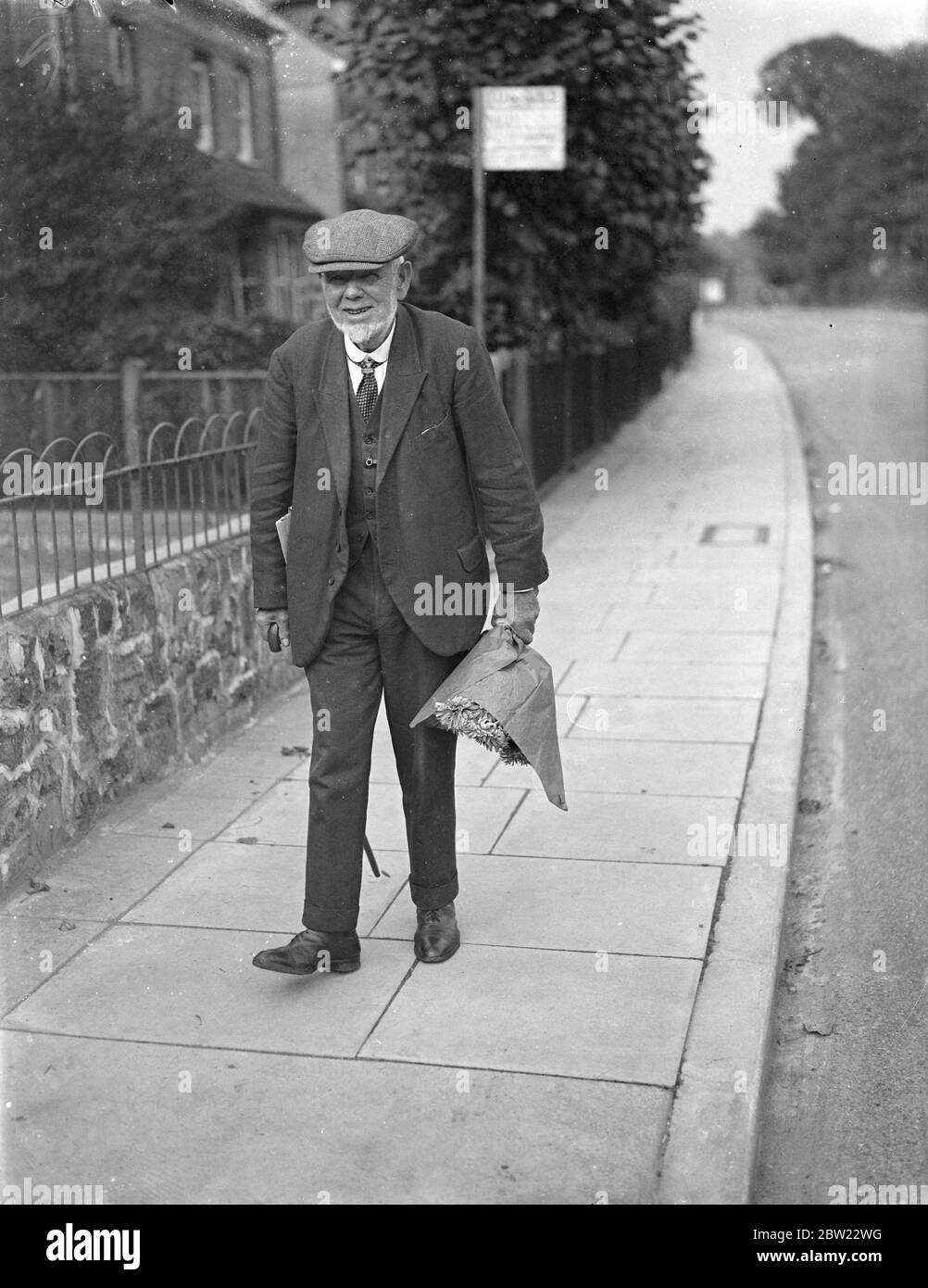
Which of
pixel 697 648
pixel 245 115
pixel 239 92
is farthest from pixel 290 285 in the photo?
pixel 697 648

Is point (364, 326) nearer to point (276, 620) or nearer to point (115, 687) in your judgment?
point (276, 620)

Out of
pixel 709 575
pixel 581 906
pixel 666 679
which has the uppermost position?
pixel 709 575

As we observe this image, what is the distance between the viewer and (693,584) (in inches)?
392

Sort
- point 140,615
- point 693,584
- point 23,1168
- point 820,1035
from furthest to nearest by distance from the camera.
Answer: point 693,584 < point 140,615 < point 820,1035 < point 23,1168

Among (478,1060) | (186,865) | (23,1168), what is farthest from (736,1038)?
(186,865)

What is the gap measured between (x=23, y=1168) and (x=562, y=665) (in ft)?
16.3

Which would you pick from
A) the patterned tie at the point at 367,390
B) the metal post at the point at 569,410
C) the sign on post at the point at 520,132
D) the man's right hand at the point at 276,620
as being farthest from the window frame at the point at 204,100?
the metal post at the point at 569,410

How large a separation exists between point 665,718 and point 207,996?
10.6 feet

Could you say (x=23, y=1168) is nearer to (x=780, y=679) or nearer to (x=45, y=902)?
(x=45, y=902)

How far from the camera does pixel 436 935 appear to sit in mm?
4344

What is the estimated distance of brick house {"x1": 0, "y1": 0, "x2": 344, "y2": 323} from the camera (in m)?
7.18

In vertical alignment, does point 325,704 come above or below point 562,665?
above

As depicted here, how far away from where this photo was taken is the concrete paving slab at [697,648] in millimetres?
7965
